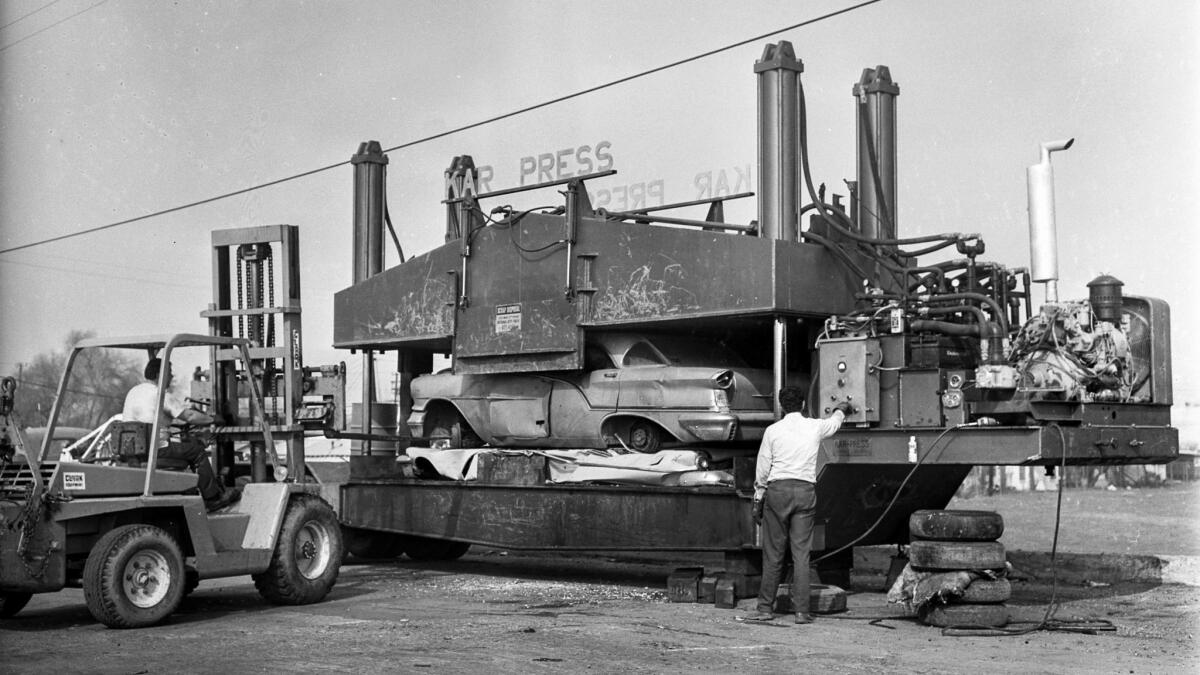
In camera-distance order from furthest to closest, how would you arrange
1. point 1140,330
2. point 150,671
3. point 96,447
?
point 1140,330 → point 96,447 → point 150,671

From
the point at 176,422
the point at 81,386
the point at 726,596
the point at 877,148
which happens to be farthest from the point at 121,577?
the point at 81,386

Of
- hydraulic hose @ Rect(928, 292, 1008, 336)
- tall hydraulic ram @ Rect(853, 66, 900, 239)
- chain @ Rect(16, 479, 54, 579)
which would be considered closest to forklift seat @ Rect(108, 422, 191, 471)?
chain @ Rect(16, 479, 54, 579)

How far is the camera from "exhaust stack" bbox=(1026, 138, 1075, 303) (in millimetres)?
9867

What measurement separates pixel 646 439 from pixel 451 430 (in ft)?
9.48

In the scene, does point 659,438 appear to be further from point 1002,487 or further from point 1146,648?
point 1002,487

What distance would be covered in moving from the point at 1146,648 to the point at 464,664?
13.9 ft

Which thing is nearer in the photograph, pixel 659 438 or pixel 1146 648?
pixel 1146 648

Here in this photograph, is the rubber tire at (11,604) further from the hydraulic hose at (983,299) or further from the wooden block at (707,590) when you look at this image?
the hydraulic hose at (983,299)

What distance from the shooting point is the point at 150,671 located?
24.3 feet

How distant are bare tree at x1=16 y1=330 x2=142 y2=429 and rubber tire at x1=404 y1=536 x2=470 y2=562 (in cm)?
1124

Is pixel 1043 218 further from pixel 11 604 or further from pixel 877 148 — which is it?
pixel 11 604

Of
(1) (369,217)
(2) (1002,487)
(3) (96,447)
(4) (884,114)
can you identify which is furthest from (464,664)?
(2) (1002,487)

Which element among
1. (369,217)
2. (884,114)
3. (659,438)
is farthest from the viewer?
(369,217)

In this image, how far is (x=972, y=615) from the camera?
9219 mm
